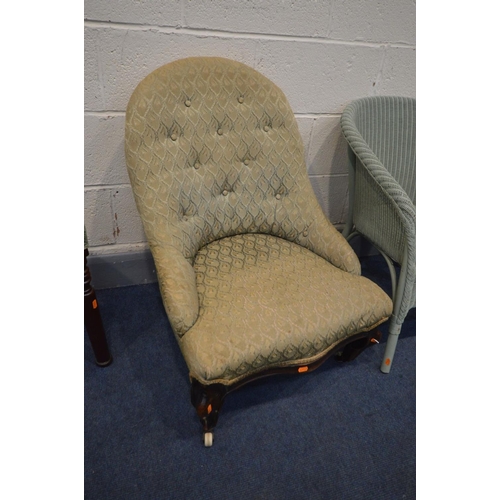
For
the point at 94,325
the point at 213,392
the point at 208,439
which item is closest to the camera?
the point at 213,392

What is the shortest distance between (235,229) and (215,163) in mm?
233

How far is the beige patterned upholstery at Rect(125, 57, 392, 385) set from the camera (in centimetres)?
94

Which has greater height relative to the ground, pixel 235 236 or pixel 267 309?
pixel 235 236

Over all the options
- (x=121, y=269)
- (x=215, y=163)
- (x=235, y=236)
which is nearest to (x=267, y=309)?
(x=235, y=236)

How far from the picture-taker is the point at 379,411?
3.91 ft

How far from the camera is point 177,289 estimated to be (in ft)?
3.09

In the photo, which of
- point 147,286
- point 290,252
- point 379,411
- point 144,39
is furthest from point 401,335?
point 144,39

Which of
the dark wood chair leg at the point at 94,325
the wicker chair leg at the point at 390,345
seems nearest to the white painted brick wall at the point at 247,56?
the dark wood chair leg at the point at 94,325

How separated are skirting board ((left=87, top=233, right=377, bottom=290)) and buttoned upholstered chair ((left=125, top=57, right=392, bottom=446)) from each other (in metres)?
0.45

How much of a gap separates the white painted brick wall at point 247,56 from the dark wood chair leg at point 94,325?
0.39 m

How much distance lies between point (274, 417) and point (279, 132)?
92 cm

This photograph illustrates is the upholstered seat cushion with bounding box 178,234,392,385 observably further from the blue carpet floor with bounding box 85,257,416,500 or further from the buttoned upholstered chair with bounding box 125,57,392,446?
the blue carpet floor with bounding box 85,257,416,500

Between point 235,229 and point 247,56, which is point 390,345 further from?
point 247,56

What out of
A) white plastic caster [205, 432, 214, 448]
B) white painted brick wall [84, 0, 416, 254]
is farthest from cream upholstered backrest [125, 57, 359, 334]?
white plastic caster [205, 432, 214, 448]
